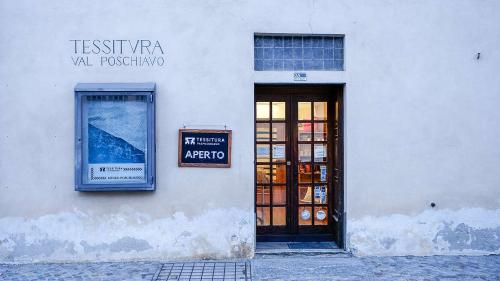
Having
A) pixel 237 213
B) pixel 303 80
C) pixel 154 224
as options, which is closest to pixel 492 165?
pixel 303 80

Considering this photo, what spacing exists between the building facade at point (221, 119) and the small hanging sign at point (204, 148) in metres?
0.03

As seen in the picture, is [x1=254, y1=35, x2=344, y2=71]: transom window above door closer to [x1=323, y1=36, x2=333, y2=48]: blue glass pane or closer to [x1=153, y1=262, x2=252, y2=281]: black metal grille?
[x1=323, y1=36, x2=333, y2=48]: blue glass pane

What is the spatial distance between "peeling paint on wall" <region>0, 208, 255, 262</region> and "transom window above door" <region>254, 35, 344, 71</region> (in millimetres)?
2190

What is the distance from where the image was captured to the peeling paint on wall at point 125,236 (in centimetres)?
688

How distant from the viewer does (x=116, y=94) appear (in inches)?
268

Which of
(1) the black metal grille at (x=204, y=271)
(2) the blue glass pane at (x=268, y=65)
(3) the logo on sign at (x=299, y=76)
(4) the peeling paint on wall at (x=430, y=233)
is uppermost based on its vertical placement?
(2) the blue glass pane at (x=268, y=65)

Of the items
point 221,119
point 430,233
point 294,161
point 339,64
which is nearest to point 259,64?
point 221,119

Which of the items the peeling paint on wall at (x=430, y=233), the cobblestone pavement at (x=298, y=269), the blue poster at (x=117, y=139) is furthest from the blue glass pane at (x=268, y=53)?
the cobblestone pavement at (x=298, y=269)

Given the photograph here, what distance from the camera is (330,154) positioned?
25.4ft

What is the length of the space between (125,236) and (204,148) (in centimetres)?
165

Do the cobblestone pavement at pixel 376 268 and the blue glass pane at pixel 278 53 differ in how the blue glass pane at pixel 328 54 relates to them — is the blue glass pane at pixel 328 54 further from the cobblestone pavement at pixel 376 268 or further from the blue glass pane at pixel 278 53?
the cobblestone pavement at pixel 376 268

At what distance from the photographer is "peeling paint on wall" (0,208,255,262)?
688 cm

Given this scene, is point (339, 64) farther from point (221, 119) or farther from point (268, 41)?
point (221, 119)

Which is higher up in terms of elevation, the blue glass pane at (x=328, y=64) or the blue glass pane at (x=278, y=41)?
the blue glass pane at (x=278, y=41)
